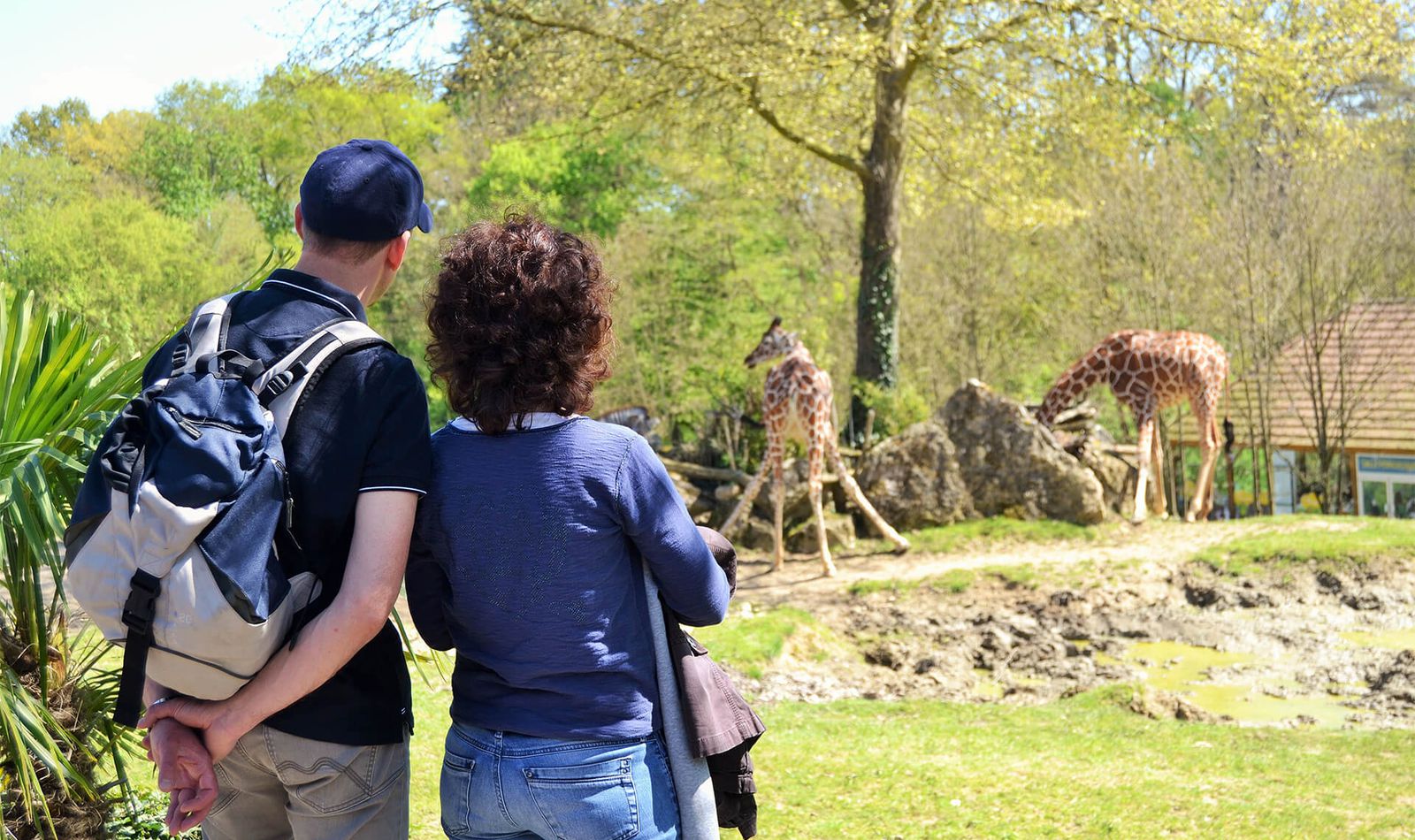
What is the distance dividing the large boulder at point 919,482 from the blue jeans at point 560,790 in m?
10.6

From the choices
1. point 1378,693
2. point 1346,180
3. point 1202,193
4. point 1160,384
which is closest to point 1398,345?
point 1346,180

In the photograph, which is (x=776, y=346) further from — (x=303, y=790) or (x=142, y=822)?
(x=303, y=790)

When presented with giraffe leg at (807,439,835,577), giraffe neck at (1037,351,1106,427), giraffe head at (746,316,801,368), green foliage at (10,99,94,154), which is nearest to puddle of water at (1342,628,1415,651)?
giraffe leg at (807,439,835,577)

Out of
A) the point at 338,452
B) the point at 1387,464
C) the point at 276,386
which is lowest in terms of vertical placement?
the point at 1387,464

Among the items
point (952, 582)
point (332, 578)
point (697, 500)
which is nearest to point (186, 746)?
point (332, 578)

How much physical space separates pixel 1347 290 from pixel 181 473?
640 inches

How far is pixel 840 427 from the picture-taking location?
705 inches

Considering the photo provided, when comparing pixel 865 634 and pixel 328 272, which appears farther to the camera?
pixel 865 634

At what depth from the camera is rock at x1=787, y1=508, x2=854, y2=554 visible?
12.2 meters

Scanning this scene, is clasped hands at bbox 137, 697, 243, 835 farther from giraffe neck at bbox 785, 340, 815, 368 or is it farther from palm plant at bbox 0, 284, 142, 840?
giraffe neck at bbox 785, 340, 815, 368

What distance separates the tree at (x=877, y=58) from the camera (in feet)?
41.3

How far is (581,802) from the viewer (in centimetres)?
203

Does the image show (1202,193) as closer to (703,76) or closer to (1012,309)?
(1012,309)

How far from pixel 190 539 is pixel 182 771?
1.45 feet
